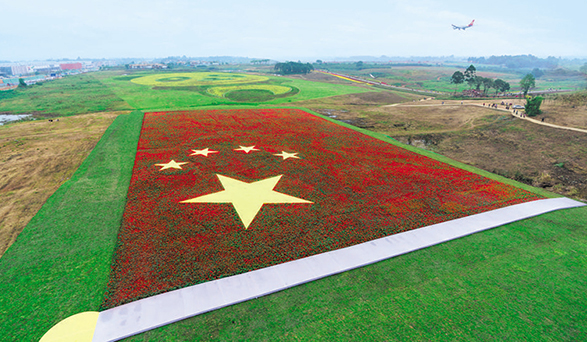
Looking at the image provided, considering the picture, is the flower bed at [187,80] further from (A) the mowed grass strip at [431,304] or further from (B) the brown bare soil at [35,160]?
(A) the mowed grass strip at [431,304]

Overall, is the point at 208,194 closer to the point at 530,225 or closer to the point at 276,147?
the point at 276,147

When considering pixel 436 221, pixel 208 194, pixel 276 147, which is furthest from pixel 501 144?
pixel 208 194

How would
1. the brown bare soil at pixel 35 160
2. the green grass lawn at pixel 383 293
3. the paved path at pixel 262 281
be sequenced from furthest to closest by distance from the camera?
the brown bare soil at pixel 35 160 < the paved path at pixel 262 281 < the green grass lawn at pixel 383 293

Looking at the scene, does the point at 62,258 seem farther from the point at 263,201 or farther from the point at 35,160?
the point at 35,160

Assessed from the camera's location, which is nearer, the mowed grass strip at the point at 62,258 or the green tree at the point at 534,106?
the mowed grass strip at the point at 62,258

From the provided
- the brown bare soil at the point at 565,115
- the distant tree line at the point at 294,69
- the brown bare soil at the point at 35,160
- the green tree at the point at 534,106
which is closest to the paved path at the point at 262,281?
the brown bare soil at the point at 35,160

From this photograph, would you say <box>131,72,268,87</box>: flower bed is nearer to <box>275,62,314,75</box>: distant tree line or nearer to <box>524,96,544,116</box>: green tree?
<box>275,62,314,75</box>: distant tree line
